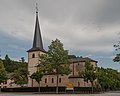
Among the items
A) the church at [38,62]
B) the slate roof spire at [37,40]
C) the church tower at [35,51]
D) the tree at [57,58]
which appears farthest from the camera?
the slate roof spire at [37,40]

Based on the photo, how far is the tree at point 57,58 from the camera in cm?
6231

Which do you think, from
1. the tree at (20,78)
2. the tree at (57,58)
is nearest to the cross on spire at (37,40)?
the tree at (20,78)

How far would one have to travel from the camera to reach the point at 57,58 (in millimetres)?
62125

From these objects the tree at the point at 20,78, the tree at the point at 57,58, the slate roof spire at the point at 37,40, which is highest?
the slate roof spire at the point at 37,40

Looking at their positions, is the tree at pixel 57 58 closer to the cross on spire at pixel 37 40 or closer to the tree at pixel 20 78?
the cross on spire at pixel 37 40

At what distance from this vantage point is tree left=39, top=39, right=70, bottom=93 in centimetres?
6231

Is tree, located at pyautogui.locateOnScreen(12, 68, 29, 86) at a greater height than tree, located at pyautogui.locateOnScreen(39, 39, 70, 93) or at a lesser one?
lesser

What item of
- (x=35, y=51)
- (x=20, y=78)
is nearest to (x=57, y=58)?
(x=35, y=51)

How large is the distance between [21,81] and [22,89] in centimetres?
1121

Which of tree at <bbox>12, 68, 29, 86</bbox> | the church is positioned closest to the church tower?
the church

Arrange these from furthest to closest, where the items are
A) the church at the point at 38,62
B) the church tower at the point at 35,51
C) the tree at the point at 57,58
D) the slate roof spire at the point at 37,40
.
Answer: the slate roof spire at the point at 37,40, the church tower at the point at 35,51, the church at the point at 38,62, the tree at the point at 57,58

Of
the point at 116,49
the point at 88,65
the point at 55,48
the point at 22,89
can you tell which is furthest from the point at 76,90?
the point at 116,49

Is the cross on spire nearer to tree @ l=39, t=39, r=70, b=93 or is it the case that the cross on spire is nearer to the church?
the church

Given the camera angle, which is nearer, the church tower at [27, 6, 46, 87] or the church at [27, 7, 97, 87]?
the church at [27, 7, 97, 87]
